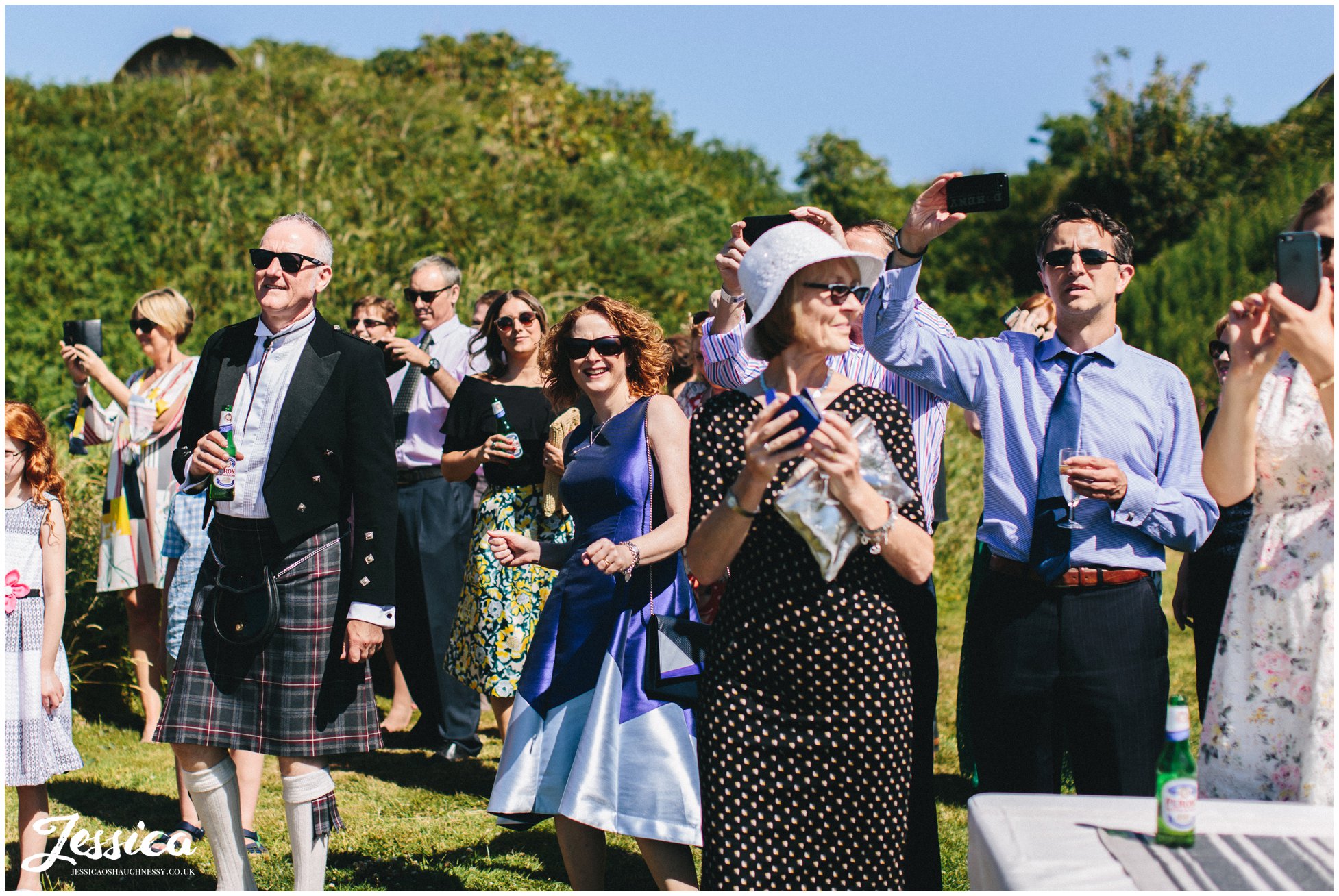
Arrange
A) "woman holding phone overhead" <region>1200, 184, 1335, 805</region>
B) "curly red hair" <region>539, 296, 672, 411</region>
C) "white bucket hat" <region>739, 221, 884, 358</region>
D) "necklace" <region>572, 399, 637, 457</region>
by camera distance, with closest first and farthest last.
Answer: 1. "woman holding phone overhead" <region>1200, 184, 1335, 805</region>
2. "white bucket hat" <region>739, 221, 884, 358</region>
3. "necklace" <region>572, 399, 637, 457</region>
4. "curly red hair" <region>539, 296, 672, 411</region>

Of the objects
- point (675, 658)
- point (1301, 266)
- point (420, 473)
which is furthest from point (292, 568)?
point (1301, 266)

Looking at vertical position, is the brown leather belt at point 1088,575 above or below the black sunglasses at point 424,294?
below

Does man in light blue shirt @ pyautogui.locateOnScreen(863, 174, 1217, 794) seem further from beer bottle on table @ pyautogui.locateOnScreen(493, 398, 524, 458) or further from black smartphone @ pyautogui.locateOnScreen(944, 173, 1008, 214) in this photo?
beer bottle on table @ pyautogui.locateOnScreen(493, 398, 524, 458)

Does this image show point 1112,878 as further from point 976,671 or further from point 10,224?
point 10,224

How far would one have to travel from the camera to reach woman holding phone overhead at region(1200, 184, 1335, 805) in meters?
2.61

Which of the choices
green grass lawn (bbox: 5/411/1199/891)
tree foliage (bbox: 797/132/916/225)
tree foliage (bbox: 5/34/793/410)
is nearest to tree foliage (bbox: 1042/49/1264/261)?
tree foliage (bbox: 797/132/916/225)

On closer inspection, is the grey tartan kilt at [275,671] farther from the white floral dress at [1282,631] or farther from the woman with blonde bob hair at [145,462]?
the white floral dress at [1282,631]

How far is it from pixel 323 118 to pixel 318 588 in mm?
12250

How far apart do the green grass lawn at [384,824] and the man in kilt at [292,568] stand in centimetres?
75

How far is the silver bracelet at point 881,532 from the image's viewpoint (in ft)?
8.63

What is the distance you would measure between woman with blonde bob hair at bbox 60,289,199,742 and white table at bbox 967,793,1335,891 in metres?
4.66

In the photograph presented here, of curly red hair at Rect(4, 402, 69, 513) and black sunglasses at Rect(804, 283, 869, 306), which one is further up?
black sunglasses at Rect(804, 283, 869, 306)

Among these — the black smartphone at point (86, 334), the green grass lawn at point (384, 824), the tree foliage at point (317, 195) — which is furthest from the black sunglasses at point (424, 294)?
the tree foliage at point (317, 195)

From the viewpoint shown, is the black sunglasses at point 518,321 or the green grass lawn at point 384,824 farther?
the black sunglasses at point 518,321
